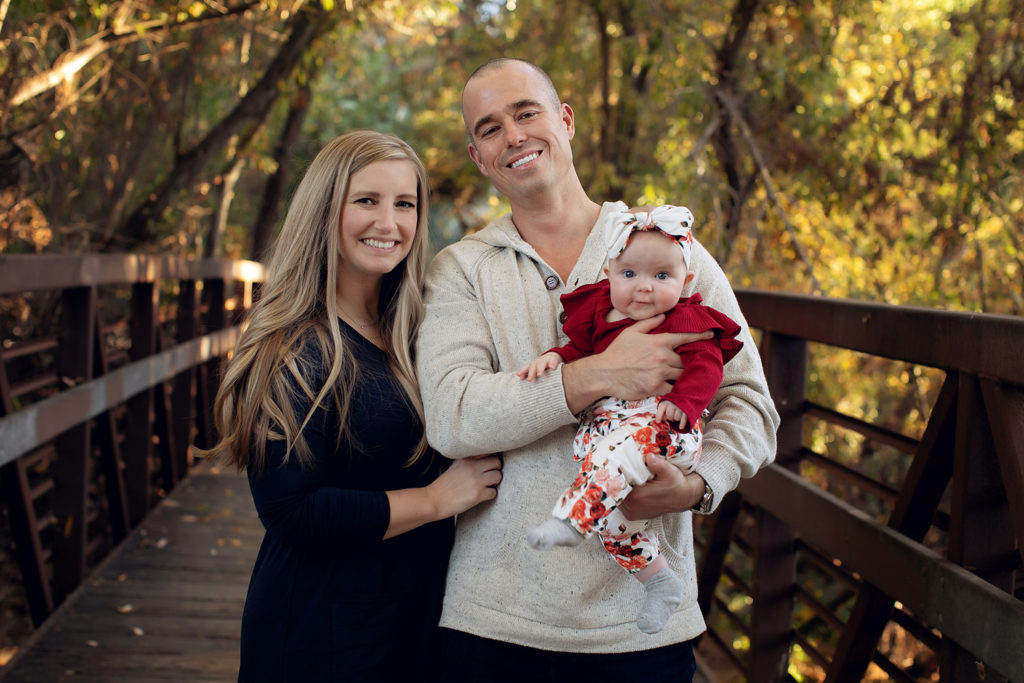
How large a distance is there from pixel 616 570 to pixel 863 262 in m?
4.39

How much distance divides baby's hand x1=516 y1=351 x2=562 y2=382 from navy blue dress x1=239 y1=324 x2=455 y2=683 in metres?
0.37

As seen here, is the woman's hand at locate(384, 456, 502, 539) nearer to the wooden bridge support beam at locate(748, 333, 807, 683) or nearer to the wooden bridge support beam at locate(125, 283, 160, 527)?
the wooden bridge support beam at locate(748, 333, 807, 683)

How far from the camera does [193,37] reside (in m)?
7.46

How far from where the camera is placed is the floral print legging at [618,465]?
1687 mm

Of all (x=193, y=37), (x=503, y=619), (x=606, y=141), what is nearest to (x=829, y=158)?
(x=606, y=141)

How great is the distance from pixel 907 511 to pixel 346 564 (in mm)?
1212

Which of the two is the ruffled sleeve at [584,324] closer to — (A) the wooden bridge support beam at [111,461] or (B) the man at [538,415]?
(B) the man at [538,415]

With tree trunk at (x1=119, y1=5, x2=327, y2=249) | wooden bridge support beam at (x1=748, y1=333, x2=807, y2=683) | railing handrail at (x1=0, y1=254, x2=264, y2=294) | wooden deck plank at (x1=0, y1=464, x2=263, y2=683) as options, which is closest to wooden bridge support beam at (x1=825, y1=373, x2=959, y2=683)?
wooden bridge support beam at (x1=748, y1=333, x2=807, y2=683)

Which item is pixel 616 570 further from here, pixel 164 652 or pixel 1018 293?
pixel 1018 293

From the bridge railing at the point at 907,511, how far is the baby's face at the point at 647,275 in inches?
21.3

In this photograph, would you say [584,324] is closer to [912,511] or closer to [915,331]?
[915,331]

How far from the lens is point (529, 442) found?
5.91 ft

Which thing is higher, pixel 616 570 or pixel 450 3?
pixel 450 3

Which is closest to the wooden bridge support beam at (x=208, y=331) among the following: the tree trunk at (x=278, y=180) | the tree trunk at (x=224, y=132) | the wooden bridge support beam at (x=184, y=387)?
the wooden bridge support beam at (x=184, y=387)
